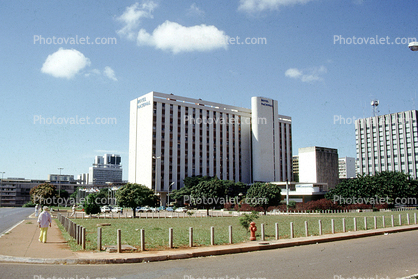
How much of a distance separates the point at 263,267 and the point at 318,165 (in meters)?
134

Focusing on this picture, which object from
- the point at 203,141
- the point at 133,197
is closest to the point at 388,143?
the point at 203,141

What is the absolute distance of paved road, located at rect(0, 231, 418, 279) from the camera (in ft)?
32.0

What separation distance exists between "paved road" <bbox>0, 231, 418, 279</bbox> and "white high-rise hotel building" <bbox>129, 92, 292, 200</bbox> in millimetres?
75765

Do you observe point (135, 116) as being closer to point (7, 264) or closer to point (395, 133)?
point (7, 264)

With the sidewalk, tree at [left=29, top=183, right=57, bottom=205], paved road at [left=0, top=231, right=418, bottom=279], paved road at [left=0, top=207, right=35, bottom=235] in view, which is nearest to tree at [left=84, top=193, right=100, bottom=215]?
paved road at [left=0, top=207, right=35, bottom=235]

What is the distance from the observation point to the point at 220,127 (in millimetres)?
112188

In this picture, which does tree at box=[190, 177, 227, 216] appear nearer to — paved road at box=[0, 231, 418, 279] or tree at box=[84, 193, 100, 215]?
tree at box=[84, 193, 100, 215]

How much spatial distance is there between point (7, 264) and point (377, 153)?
6228 inches

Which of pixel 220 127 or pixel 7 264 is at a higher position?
pixel 220 127

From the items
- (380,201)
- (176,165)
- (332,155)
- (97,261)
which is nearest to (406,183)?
(380,201)

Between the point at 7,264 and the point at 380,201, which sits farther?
the point at 380,201

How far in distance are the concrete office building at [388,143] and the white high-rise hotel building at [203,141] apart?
4299 centimetres

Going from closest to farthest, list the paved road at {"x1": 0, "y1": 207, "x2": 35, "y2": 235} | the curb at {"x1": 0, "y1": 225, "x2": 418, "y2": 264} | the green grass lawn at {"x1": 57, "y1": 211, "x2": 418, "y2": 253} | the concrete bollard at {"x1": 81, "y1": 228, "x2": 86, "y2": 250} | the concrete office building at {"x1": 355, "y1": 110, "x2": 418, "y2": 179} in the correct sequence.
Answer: the curb at {"x1": 0, "y1": 225, "x2": 418, "y2": 264}, the concrete bollard at {"x1": 81, "y1": 228, "x2": 86, "y2": 250}, the green grass lawn at {"x1": 57, "y1": 211, "x2": 418, "y2": 253}, the paved road at {"x1": 0, "y1": 207, "x2": 35, "y2": 235}, the concrete office building at {"x1": 355, "y1": 110, "x2": 418, "y2": 179}

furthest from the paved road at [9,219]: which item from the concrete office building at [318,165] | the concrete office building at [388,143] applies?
the concrete office building at [388,143]
